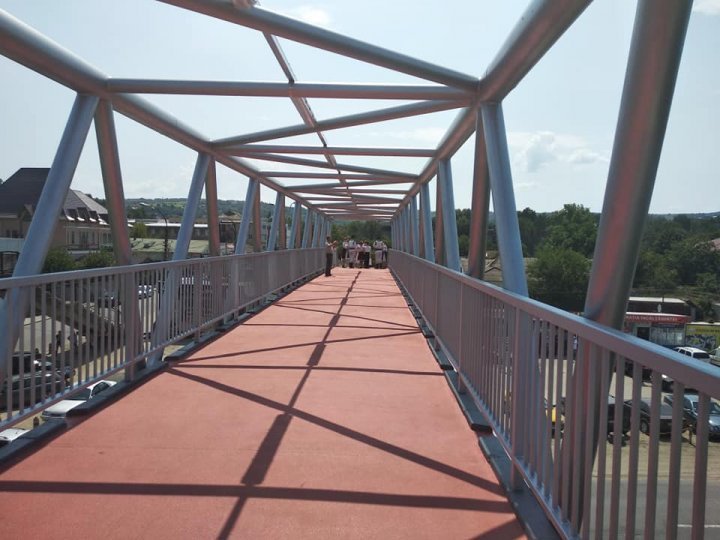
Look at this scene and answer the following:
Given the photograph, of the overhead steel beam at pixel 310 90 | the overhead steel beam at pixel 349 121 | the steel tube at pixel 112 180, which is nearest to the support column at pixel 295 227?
the overhead steel beam at pixel 349 121

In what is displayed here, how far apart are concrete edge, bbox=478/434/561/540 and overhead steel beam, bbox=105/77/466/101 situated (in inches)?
138

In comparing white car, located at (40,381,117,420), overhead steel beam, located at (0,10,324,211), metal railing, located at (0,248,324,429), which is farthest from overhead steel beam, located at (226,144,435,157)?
white car, located at (40,381,117,420)

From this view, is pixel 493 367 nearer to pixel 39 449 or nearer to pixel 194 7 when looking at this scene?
pixel 39 449

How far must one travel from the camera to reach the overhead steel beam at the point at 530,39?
3653mm

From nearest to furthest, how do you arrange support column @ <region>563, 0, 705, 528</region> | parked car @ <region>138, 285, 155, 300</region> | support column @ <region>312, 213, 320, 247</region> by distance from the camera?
support column @ <region>563, 0, 705, 528</region> < parked car @ <region>138, 285, 155, 300</region> < support column @ <region>312, 213, 320, 247</region>

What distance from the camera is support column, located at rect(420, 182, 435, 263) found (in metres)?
13.4

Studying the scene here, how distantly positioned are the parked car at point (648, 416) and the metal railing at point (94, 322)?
3.14 meters

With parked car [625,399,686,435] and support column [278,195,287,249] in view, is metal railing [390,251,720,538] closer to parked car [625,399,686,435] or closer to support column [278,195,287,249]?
parked car [625,399,686,435]

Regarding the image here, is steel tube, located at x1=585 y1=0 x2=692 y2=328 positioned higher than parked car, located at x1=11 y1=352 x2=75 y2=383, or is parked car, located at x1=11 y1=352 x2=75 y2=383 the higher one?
steel tube, located at x1=585 y1=0 x2=692 y2=328

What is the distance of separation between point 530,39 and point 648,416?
2963mm

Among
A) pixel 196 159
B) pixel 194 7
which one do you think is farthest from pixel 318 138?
pixel 194 7

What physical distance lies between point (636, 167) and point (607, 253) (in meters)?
0.37

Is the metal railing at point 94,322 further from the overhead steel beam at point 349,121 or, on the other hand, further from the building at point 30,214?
the overhead steel beam at point 349,121

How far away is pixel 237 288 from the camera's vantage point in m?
9.40
